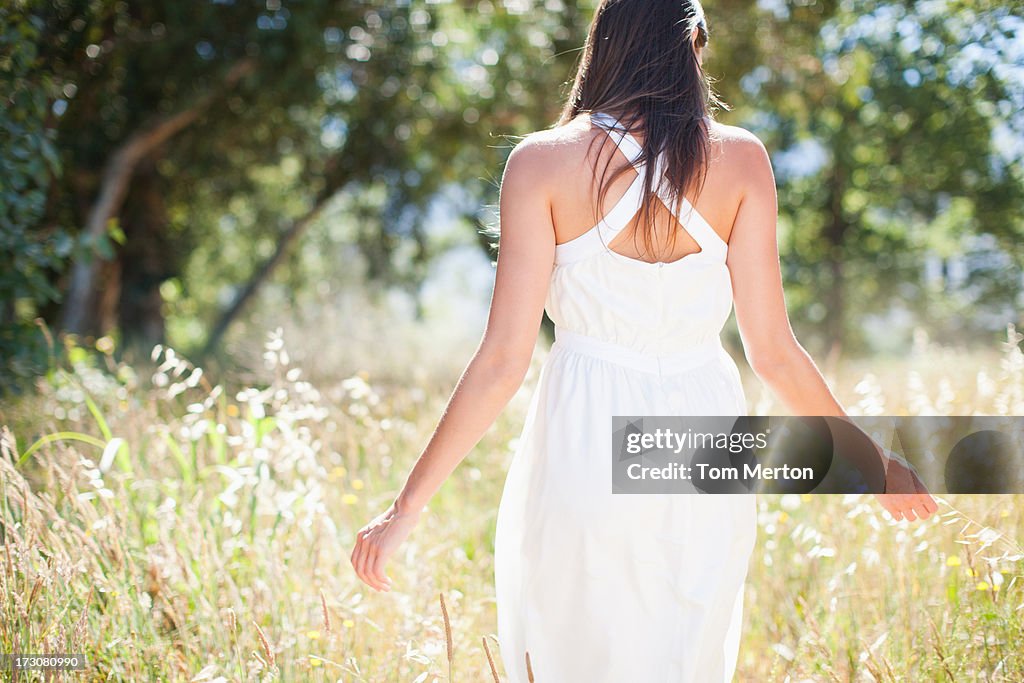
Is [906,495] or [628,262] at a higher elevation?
[628,262]

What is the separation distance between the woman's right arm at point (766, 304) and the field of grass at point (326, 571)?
23.3 inches

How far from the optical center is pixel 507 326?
5.86 feet

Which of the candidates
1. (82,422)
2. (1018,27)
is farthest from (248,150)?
(1018,27)

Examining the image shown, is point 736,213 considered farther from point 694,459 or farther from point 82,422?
point 82,422

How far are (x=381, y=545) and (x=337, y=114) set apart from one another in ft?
32.4

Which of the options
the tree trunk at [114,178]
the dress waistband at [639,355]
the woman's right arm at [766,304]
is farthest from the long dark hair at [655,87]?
the tree trunk at [114,178]

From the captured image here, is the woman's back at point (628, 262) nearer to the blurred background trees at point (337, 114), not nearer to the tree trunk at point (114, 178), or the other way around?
the blurred background trees at point (337, 114)

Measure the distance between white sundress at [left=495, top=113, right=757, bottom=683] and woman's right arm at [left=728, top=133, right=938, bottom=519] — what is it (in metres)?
0.05

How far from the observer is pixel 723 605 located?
1881 millimetres

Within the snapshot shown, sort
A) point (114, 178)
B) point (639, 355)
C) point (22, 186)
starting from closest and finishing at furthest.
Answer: point (639, 355)
point (22, 186)
point (114, 178)

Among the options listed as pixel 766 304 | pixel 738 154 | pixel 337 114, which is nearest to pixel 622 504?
pixel 766 304

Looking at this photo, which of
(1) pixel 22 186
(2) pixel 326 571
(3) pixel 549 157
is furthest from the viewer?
(1) pixel 22 186

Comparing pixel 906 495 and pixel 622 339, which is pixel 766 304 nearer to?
pixel 622 339

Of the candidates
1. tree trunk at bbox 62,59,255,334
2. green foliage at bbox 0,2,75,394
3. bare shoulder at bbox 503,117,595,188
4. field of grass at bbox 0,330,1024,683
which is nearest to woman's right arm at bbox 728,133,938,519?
bare shoulder at bbox 503,117,595,188
